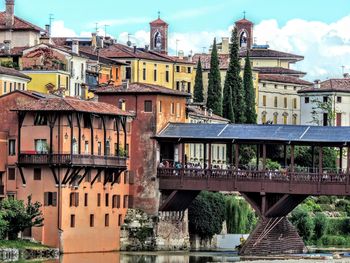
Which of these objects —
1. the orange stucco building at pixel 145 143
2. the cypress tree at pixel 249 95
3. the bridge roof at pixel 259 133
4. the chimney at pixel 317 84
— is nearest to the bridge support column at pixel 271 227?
the bridge roof at pixel 259 133

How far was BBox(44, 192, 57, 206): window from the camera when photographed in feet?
357

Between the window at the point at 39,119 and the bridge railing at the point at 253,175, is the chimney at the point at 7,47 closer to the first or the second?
the bridge railing at the point at 253,175

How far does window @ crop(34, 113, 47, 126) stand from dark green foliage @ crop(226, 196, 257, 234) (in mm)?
23066

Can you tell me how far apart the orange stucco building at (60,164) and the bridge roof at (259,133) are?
5566 millimetres

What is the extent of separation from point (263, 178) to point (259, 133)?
347 centimetres

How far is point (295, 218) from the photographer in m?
130

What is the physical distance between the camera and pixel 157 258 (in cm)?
10806

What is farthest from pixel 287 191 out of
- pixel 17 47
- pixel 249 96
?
pixel 249 96

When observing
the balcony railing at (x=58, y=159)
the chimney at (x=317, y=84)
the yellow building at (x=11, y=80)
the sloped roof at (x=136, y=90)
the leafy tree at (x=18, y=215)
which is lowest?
the leafy tree at (x=18, y=215)

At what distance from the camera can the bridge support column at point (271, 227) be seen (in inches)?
4427

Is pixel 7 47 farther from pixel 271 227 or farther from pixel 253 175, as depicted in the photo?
pixel 271 227

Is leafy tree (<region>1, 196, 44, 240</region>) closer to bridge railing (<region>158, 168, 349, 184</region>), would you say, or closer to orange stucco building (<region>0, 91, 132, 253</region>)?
orange stucco building (<region>0, 91, 132, 253</region>)

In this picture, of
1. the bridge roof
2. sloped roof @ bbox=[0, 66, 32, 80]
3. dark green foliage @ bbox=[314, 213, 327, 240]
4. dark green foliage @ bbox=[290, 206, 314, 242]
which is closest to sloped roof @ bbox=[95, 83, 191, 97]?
the bridge roof

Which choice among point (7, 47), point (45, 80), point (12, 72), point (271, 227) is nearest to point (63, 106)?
point (271, 227)
